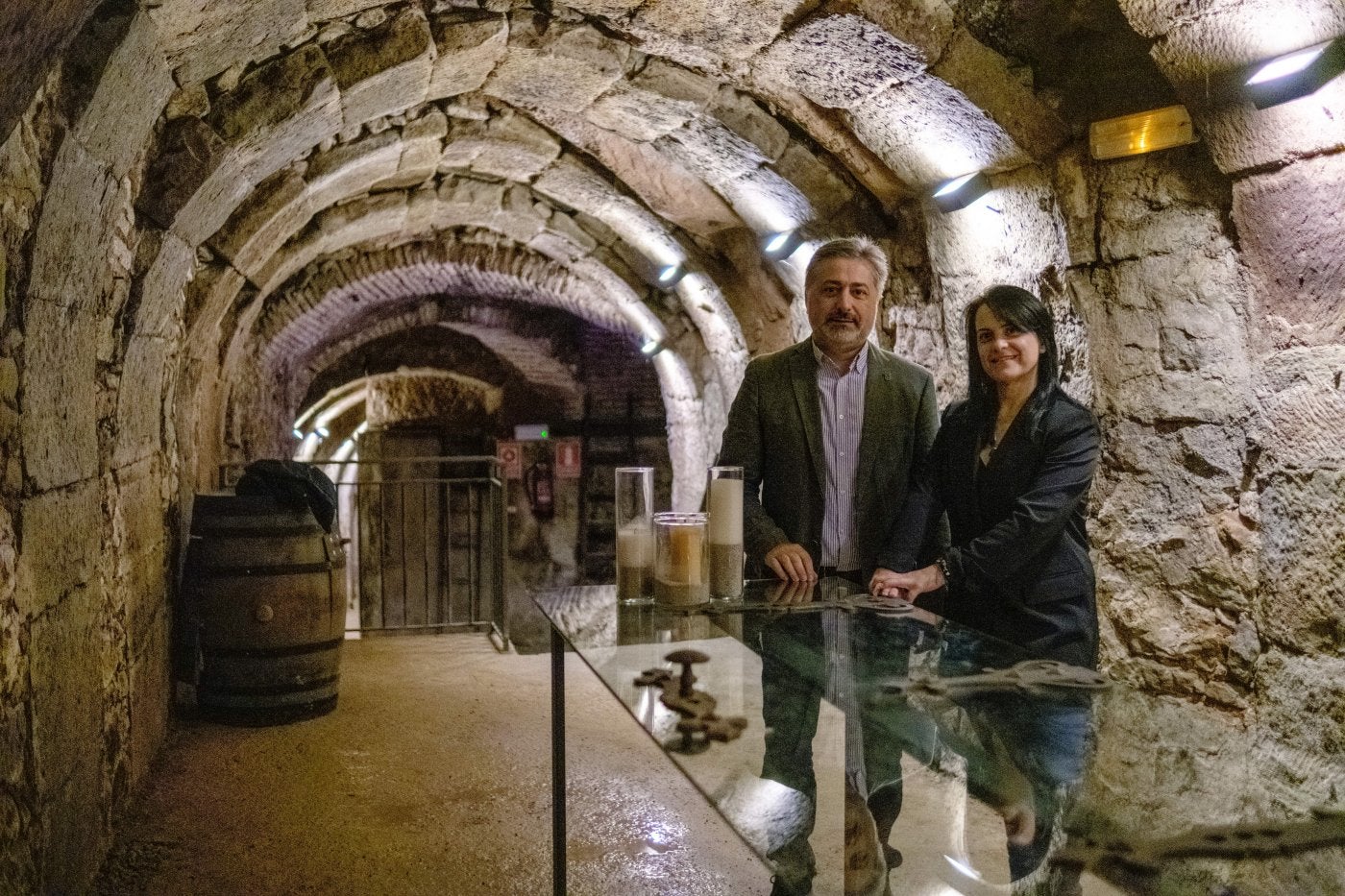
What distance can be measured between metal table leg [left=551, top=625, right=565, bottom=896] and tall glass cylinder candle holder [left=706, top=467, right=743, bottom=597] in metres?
0.33

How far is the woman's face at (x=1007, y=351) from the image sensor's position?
86.1 inches

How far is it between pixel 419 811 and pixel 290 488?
1.44 metres

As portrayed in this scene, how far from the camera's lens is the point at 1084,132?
289cm

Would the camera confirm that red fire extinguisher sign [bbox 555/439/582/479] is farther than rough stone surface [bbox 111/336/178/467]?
Yes

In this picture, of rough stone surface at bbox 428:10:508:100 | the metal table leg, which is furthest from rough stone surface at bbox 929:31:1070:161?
the metal table leg

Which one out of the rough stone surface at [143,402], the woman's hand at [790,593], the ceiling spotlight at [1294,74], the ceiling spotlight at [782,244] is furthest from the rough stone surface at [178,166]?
the ceiling spotlight at [1294,74]

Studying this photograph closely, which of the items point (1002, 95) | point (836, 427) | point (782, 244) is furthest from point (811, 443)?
point (782, 244)

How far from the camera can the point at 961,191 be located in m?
3.36

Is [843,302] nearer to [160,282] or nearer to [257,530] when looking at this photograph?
[160,282]

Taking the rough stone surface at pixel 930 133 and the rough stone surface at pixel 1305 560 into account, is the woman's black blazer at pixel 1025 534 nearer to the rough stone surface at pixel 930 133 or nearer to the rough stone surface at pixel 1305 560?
the rough stone surface at pixel 1305 560

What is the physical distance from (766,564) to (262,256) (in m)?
2.96

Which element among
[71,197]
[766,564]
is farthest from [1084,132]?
[71,197]

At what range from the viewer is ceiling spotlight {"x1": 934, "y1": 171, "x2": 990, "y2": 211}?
329cm

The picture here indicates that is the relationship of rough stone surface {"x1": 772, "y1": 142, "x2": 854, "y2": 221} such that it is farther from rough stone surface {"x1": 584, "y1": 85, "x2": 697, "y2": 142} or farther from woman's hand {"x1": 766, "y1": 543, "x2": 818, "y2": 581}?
woman's hand {"x1": 766, "y1": 543, "x2": 818, "y2": 581}
